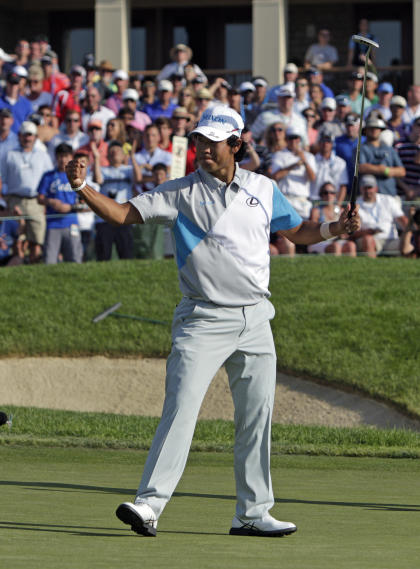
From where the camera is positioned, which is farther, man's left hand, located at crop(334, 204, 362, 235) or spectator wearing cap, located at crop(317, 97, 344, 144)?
spectator wearing cap, located at crop(317, 97, 344, 144)

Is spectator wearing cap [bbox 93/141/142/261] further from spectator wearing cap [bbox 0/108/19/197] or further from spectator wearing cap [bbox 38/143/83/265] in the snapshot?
spectator wearing cap [bbox 0/108/19/197]

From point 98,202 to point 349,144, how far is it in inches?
474

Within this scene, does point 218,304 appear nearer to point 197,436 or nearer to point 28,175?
point 197,436

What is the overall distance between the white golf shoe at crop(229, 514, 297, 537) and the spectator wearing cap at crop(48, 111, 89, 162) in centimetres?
1171

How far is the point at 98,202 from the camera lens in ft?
18.5

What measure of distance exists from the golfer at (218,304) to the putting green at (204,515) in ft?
0.92

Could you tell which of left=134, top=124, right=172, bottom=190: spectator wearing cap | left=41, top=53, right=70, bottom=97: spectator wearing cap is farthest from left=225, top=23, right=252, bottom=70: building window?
left=134, top=124, right=172, bottom=190: spectator wearing cap

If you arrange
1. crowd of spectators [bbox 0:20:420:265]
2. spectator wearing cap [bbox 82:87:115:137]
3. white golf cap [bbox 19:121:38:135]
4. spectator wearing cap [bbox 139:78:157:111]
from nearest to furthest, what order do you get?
crowd of spectators [bbox 0:20:420:265] < white golf cap [bbox 19:121:38:135] < spectator wearing cap [bbox 82:87:115:137] < spectator wearing cap [bbox 139:78:157:111]

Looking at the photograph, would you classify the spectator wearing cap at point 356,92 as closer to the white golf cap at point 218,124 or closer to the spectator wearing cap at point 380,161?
the spectator wearing cap at point 380,161

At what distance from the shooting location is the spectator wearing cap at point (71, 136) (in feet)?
55.4

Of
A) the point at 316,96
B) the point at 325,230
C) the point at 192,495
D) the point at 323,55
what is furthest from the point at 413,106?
the point at 325,230

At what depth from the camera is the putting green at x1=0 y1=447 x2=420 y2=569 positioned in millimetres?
4633

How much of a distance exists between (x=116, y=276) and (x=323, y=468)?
8086mm

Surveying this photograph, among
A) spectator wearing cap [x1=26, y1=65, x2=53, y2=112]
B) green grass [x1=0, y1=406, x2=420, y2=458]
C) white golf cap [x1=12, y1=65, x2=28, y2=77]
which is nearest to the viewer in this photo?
green grass [x1=0, y1=406, x2=420, y2=458]
